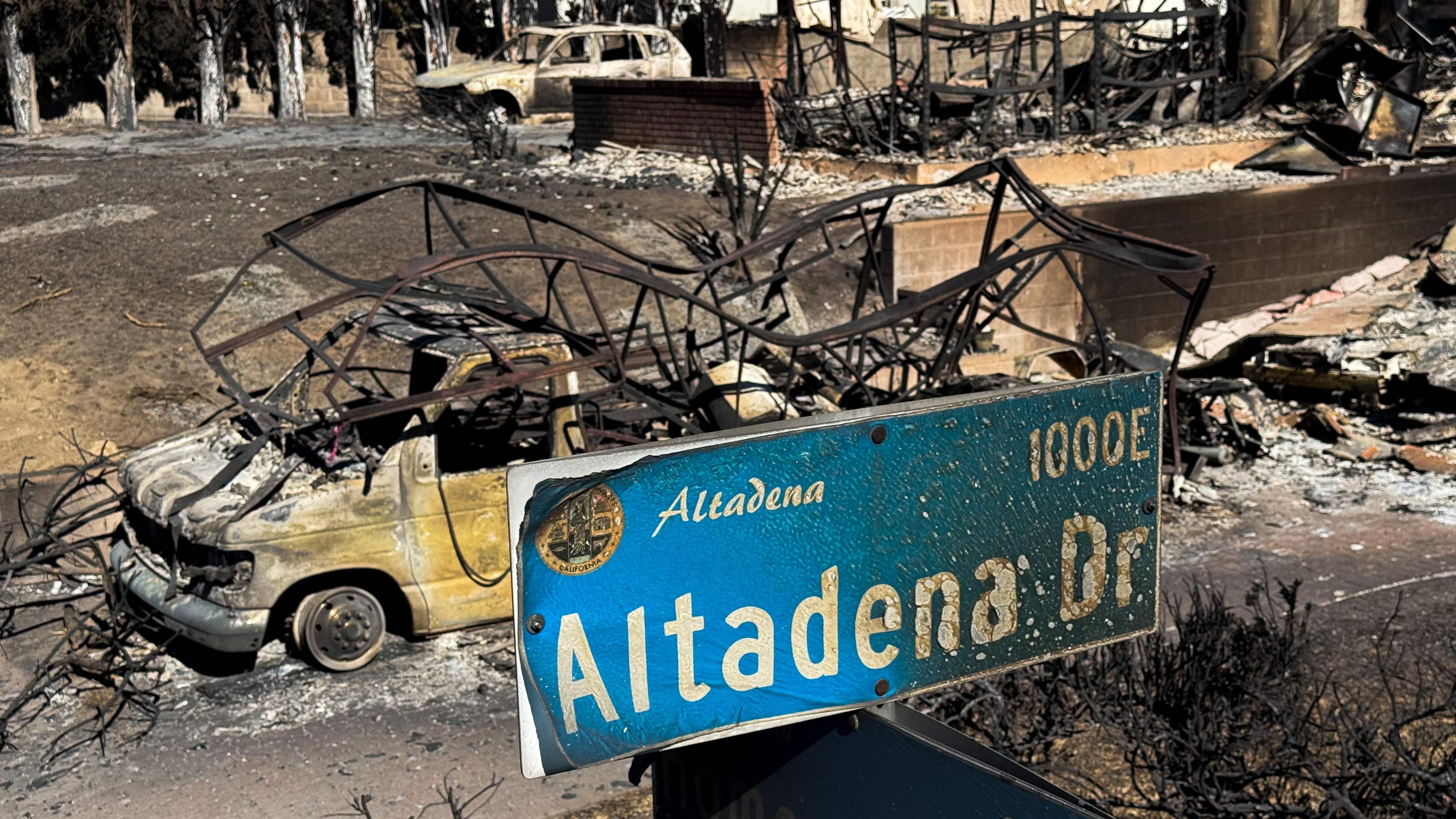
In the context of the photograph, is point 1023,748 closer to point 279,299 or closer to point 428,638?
point 428,638

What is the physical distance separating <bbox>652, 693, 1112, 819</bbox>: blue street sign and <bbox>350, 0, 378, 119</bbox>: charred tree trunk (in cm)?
2985

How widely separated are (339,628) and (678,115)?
11.7m

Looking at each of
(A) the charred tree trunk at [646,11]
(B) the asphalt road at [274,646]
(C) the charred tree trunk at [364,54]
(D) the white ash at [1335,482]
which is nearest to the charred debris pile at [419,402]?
(B) the asphalt road at [274,646]

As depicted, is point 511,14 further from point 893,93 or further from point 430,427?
point 430,427

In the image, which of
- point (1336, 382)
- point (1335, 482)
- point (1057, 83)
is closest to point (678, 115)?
point (1057, 83)

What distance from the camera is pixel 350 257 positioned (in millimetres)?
12438

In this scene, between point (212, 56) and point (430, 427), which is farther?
point (212, 56)

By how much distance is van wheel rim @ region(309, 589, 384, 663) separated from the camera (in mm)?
6879

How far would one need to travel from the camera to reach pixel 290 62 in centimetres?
2953

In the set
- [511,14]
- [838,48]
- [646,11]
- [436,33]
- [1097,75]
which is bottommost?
[1097,75]

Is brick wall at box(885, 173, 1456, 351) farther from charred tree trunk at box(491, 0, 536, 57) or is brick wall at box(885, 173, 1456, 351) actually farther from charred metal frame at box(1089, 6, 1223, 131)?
charred tree trunk at box(491, 0, 536, 57)

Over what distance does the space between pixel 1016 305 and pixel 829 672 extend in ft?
38.5

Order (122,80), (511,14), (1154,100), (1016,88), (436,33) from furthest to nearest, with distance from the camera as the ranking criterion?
(511,14)
(436,33)
(122,80)
(1154,100)
(1016,88)

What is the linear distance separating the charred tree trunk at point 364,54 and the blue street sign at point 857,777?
29850mm
